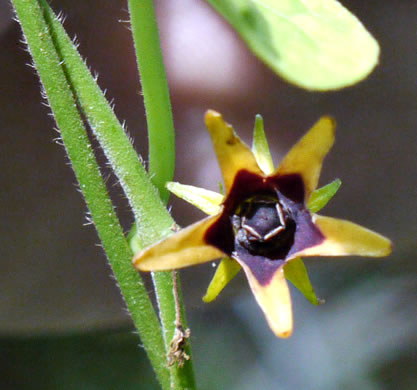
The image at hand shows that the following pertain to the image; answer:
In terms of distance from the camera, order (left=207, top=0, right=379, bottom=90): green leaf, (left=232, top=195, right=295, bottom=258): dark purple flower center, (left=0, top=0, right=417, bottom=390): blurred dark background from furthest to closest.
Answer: (left=0, top=0, right=417, bottom=390): blurred dark background
(left=232, top=195, right=295, bottom=258): dark purple flower center
(left=207, top=0, right=379, bottom=90): green leaf

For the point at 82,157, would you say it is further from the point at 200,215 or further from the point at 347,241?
the point at 200,215

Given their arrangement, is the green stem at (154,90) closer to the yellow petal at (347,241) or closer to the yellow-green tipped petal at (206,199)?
the yellow-green tipped petal at (206,199)

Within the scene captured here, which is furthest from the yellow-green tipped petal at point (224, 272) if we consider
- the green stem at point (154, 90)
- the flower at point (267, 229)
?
the green stem at point (154, 90)

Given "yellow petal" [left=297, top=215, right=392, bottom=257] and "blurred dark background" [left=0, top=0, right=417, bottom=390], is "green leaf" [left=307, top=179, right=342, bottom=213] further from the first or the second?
"blurred dark background" [left=0, top=0, right=417, bottom=390]

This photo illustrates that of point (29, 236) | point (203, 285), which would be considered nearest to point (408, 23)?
point (203, 285)

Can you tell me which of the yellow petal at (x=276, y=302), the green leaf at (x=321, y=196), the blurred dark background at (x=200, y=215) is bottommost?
the blurred dark background at (x=200, y=215)

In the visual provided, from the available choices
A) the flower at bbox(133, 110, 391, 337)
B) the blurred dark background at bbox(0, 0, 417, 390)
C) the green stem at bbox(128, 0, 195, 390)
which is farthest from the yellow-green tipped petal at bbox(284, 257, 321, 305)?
the blurred dark background at bbox(0, 0, 417, 390)

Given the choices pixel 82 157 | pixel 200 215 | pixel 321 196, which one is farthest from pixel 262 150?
pixel 200 215

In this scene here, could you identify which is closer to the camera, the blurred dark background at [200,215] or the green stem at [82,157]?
the green stem at [82,157]
